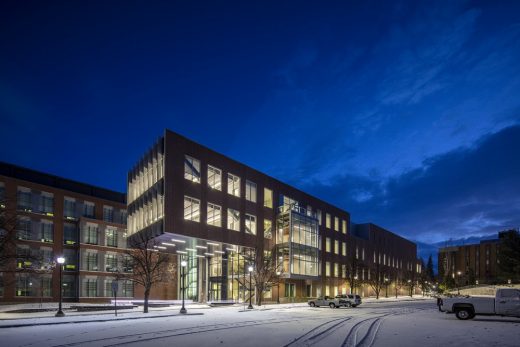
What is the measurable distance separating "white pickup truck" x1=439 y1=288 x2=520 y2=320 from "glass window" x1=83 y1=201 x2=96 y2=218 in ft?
182

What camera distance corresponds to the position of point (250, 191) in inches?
2397

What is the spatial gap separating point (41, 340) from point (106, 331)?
3713mm

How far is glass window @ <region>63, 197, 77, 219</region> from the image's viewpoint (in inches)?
2606

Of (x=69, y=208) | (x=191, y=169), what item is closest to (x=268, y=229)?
(x=191, y=169)

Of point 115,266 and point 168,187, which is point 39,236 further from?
point 168,187

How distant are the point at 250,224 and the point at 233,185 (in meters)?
6.21

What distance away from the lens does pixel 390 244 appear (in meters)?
124

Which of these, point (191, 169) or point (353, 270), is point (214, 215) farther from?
point (353, 270)

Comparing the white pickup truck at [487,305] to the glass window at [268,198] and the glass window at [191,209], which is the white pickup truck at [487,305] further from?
the glass window at [268,198]

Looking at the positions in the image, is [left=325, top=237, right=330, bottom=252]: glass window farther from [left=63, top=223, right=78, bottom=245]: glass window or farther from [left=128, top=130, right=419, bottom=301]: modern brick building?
[left=63, top=223, right=78, bottom=245]: glass window

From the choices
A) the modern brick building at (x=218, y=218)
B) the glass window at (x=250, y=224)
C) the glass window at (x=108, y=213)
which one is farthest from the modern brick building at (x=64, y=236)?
the glass window at (x=250, y=224)

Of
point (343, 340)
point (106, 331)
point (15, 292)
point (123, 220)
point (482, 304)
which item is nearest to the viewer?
point (343, 340)

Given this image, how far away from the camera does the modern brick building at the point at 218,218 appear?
47.8 metres

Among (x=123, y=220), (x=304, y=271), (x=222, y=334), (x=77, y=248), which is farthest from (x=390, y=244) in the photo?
(x=222, y=334)
